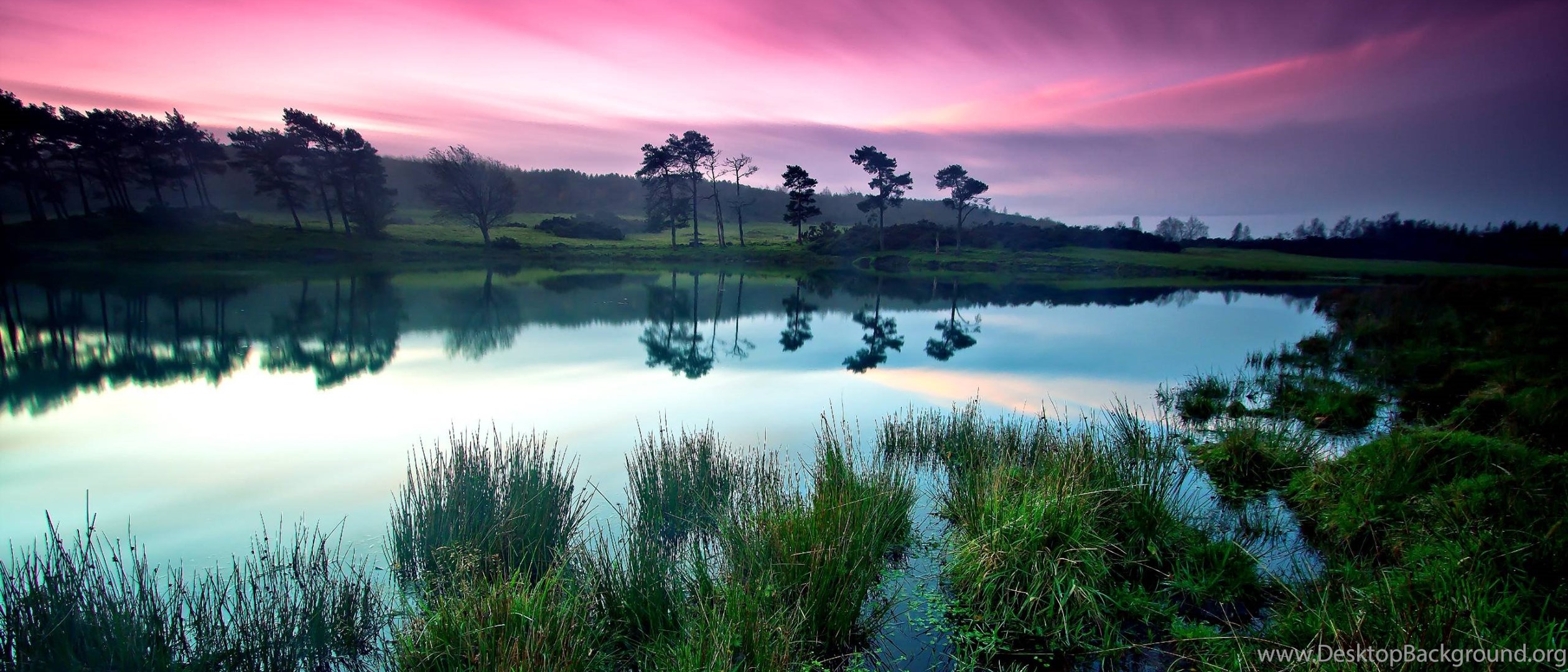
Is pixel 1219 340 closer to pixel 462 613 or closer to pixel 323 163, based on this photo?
pixel 462 613


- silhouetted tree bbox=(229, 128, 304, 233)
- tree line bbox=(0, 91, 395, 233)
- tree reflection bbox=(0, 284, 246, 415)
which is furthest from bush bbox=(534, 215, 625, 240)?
tree reflection bbox=(0, 284, 246, 415)

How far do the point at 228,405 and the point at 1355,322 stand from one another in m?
32.6

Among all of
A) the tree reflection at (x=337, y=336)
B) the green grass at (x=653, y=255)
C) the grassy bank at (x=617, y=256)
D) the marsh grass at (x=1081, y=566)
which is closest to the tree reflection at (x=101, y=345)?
the tree reflection at (x=337, y=336)

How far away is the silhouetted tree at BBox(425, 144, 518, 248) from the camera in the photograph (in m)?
61.1

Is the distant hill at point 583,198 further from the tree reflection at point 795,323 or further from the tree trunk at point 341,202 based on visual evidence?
the tree reflection at point 795,323

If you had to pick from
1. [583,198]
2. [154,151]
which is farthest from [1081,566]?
[583,198]

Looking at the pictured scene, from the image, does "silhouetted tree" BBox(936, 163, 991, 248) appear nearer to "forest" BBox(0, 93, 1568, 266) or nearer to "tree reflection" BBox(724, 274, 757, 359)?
"forest" BBox(0, 93, 1568, 266)

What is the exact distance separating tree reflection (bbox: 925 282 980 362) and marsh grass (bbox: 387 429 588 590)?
15862 millimetres

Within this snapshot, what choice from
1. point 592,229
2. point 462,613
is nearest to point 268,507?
point 462,613

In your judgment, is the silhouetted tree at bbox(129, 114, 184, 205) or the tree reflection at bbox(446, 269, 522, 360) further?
the silhouetted tree at bbox(129, 114, 184, 205)

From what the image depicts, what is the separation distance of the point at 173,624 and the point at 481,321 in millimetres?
23743

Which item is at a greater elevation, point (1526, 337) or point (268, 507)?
point (1526, 337)

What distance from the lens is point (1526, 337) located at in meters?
13.6

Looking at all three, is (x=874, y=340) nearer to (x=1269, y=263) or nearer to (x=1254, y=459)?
(x=1254, y=459)
